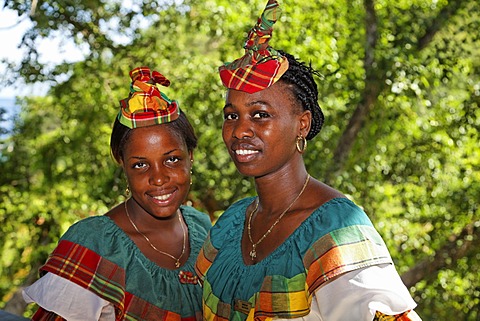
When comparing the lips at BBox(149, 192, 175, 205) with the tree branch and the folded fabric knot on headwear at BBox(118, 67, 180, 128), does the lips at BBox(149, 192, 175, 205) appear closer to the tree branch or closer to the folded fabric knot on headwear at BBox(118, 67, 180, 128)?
the folded fabric knot on headwear at BBox(118, 67, 180, 128)

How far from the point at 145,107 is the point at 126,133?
0.12 metres

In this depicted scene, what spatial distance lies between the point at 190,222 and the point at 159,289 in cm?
41

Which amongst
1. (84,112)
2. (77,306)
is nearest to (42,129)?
(84,112)

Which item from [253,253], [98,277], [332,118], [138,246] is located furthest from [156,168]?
[332,118]

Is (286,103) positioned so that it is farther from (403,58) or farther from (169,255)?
(403,58)

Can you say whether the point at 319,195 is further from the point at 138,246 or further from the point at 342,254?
the point at 138,246

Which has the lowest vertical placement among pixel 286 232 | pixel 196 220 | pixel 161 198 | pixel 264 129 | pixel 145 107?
pixel 196 220

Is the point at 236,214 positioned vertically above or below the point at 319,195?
below

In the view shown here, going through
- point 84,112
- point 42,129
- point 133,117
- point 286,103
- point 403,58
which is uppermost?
point 286,103

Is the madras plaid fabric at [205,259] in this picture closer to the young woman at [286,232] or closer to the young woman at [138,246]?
the young woman at [286,232]

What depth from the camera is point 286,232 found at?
82.7 inches

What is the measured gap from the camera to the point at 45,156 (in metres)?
6.14

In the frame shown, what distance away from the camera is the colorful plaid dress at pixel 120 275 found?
248 cm

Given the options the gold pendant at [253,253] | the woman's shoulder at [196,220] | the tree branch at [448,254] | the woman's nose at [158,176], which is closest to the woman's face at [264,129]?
the gold pendant at [253,253]
